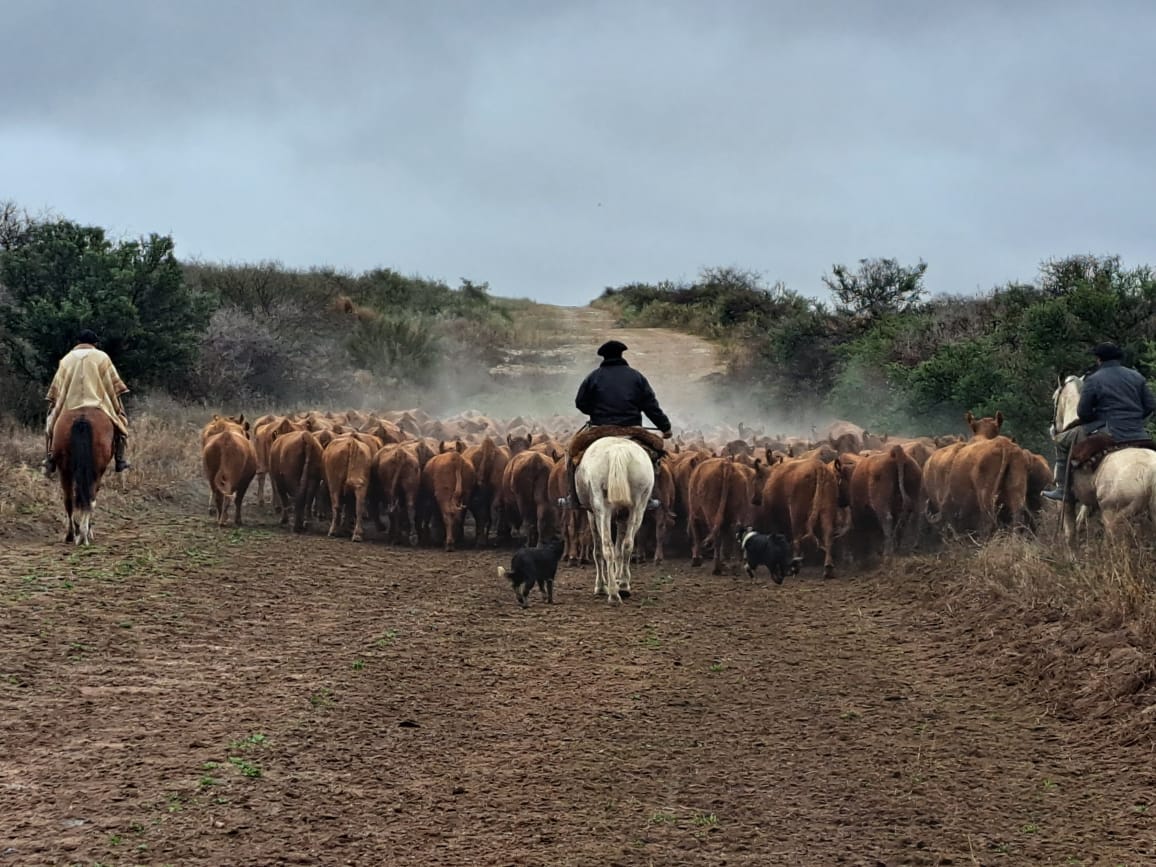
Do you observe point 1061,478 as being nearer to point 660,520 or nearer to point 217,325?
point 660,520

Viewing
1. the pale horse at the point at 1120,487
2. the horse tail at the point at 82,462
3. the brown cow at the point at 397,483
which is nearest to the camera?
the pale horse at the point at 1120,487

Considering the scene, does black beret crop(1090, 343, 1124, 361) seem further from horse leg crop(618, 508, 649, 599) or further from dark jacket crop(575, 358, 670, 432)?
horse leg crop(618, 508, 649, 599)

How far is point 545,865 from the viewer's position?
485 cm

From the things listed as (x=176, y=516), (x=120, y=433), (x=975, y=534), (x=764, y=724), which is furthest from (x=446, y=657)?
(x=176, y=516)

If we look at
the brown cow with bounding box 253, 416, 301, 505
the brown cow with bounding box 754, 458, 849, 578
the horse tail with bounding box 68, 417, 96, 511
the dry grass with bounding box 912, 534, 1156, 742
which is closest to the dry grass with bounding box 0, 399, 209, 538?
the horse tail with bounding box 68, 417, 96, 511

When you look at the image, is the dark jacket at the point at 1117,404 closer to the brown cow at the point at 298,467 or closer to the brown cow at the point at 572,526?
the brown cow at the point at 572,526

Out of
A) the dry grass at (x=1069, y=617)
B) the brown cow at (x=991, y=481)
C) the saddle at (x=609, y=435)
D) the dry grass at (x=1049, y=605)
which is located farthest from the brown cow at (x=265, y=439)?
the dry grass at (x=1069, y=617)

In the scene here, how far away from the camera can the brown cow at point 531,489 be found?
49.3 feet

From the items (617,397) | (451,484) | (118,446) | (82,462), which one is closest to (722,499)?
(617,397)

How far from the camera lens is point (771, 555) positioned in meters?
12.6

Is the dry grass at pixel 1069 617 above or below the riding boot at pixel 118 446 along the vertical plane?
below

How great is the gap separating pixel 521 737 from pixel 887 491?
7843mm

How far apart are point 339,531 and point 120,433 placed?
361 centimetres

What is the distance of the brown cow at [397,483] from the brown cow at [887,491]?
5479mm
